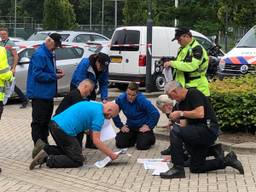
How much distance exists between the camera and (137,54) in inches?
680

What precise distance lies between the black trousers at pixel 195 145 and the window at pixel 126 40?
9.80 meters

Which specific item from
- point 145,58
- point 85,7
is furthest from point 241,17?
point 85,7

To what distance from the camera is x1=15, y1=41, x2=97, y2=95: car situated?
15352mm

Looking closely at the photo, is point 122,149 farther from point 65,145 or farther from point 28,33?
point 28,33

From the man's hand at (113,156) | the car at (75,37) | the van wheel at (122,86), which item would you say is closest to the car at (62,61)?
the van wheel at (122,86)

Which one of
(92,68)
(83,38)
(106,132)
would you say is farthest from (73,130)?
(83,38)

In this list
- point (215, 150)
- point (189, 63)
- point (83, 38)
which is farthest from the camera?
point (83, 38)

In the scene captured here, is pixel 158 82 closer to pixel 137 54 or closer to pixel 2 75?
pixel 137 54

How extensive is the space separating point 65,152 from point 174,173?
5.19 feet

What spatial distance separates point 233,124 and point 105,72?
87.3 inches

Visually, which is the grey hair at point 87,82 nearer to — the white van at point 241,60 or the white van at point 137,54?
the white van at point 241,60

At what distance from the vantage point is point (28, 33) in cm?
4731

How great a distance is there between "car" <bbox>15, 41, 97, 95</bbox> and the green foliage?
6.75 meters

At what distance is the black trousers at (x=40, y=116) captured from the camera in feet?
29.2
